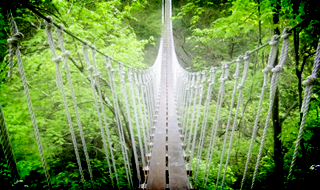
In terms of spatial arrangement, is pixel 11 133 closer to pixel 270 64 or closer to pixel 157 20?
pixel 270 64

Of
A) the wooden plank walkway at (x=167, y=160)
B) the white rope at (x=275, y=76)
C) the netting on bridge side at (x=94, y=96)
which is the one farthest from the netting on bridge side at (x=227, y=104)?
the netting on bridge side at (x=94, y=96)

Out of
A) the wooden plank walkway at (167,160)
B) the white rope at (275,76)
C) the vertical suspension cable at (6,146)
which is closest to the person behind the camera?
the vertical suspension cable at (6,146)

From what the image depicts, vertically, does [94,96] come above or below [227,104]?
above

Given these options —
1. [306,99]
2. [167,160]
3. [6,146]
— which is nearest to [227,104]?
[167,160]

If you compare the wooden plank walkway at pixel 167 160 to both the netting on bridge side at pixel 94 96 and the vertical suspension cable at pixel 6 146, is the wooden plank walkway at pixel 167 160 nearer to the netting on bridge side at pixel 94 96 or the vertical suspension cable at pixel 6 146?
the netting on bridge side at pixel 94 96

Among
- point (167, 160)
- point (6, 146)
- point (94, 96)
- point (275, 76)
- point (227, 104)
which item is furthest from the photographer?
point (227, 104)

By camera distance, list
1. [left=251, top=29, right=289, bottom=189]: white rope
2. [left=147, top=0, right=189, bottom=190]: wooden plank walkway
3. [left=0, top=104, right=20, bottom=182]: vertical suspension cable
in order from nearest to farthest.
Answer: [left=0, top=104, right=20, bottom=182]: vertical suspension cable, [left=251, top=29, right=289, bottom=189]: white rope, [left=147, top=0, right=189, bottom=190]: wooden plank walkway

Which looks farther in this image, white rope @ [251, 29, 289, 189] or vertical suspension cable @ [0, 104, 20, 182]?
white rope @ [251, 29, 289, 189]

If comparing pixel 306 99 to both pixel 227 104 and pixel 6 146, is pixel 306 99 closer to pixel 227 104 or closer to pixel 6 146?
pixel 6 146

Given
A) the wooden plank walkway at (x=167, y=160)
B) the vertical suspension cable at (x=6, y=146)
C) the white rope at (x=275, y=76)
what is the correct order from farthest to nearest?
the wooden plank walkway at (x=167, y=160), the white rope at (x=275, y=76), the vertical suspension cable at (x=6, y=146)

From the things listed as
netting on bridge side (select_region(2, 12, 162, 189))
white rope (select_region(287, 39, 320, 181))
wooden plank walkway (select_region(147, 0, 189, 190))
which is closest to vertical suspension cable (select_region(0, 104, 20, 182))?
netting on bridge side (select_region(2, 12, 162, 189))

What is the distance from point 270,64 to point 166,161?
4.20ft

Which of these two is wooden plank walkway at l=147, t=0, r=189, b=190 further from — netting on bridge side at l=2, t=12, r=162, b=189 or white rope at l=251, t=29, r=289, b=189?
white rope at l=251, t=29, r=289, b=189

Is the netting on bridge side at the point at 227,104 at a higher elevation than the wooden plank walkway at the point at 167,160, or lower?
higher
